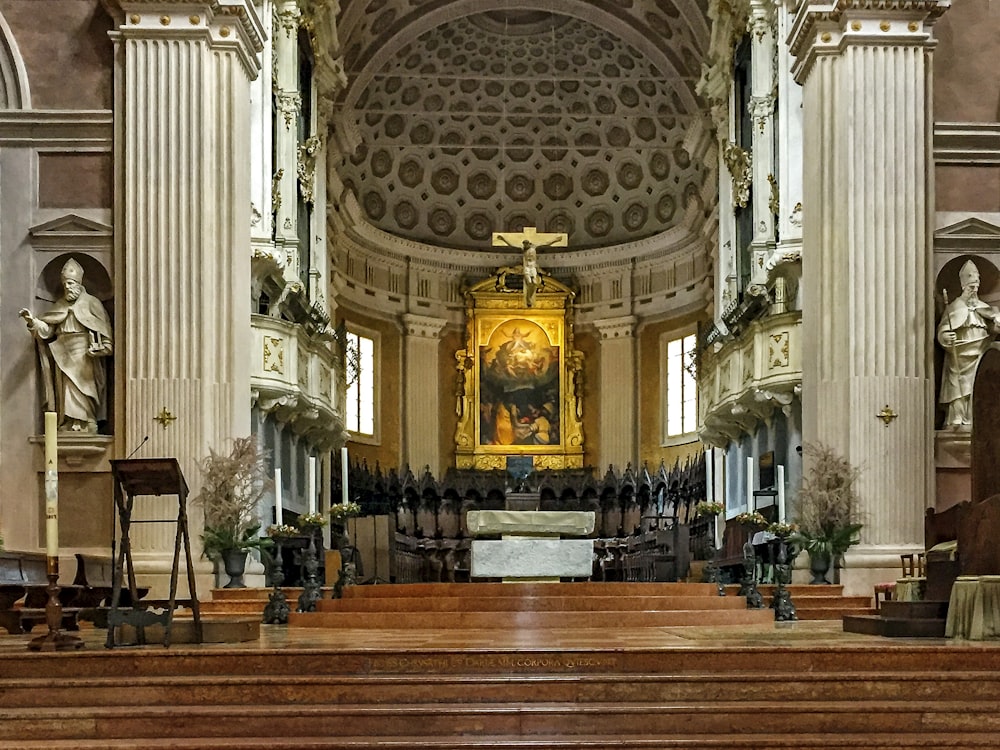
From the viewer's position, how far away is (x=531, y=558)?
1664 centimetres

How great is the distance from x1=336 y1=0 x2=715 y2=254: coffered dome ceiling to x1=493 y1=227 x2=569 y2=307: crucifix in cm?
294

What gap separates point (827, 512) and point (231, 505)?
591 cm

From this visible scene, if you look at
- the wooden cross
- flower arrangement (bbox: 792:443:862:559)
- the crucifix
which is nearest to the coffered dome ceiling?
the crucifix

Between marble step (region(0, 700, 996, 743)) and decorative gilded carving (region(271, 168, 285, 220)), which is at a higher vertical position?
decorative gilded carving (region(271, 168, 285, 220))

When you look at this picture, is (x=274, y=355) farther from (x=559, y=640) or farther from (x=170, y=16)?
(x=559, y=640)

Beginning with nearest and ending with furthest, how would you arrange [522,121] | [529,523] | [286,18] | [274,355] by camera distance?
1. [529,523]
2. [274,355]
3. [286,18]
4. [522,121]

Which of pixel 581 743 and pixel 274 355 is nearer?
pixel 581 743

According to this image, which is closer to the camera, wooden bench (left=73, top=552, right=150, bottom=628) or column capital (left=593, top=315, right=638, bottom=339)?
wooden bench (left=73, top=552, right=150, bottom=628)

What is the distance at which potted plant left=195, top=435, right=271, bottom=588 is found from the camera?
1495 cm

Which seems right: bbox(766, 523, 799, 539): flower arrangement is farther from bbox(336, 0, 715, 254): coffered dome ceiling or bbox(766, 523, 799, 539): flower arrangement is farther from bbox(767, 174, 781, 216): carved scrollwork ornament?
bbox(336, 0, 715, 254): coffered dome ceiling

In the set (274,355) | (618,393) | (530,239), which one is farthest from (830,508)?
(618,393)

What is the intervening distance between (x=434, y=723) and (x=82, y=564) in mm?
5695

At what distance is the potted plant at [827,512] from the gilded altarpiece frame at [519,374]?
18.4 metres

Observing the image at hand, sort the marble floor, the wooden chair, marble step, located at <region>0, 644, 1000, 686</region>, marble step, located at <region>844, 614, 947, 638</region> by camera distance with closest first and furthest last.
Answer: marble step, located at <region>0, 644, 1000, 686</region> < the marble floor < marble step, located at <region>844, 614, 947, 638</region> < the wooden chair
